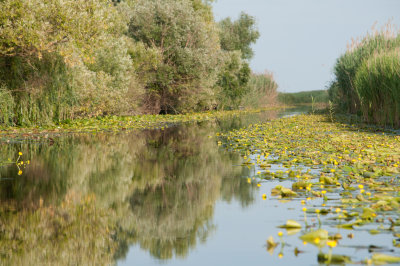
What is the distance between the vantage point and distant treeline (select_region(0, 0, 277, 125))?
19750mm

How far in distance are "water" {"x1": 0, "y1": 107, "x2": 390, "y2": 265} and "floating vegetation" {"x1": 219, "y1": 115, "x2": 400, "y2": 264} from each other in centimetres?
19

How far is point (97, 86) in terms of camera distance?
2541 cm

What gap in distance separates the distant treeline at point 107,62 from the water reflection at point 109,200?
296 inches

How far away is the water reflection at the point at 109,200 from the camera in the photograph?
5.23 m

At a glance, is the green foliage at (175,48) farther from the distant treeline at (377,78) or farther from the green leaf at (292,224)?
the green leaf at (292,224)

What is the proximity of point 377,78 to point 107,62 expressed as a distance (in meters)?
14.9

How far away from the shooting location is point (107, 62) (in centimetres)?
2727

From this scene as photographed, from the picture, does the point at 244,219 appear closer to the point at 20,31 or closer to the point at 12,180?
the point at 12,180

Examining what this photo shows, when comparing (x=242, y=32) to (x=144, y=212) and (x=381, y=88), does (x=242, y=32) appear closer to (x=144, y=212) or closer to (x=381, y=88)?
(x=381, y=88)

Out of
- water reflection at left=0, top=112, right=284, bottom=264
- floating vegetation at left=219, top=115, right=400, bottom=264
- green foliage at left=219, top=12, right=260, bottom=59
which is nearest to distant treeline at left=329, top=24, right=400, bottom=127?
floating vegetation at left=219, top=115, right=400, bottom=264

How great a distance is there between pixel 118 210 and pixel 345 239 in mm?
3317

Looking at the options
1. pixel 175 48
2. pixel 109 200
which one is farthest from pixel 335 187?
pixel 175 48

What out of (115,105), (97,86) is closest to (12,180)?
(97,86)

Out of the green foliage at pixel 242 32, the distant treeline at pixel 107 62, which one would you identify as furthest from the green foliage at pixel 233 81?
the green foliage at pixel 242 32
